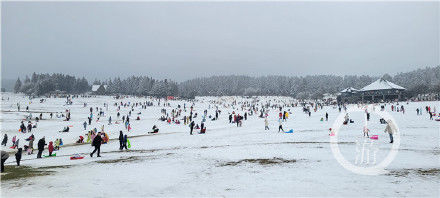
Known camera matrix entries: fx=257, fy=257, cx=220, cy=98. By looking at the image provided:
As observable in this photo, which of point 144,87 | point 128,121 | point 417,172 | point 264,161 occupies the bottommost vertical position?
point 128,121

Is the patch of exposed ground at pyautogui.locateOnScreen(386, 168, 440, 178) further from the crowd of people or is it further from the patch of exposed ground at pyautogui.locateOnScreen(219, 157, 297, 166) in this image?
the crowd of people

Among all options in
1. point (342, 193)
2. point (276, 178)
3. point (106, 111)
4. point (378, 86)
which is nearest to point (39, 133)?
point (106, 111)

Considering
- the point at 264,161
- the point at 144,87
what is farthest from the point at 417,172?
the point at 144,87

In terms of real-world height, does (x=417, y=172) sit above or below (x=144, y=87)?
below

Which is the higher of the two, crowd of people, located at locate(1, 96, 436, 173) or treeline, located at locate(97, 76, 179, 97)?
treeline, located at locate(97, 76, 179, 97)

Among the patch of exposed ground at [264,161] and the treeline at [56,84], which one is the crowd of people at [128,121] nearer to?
the patch of exposed ground at [264,161]

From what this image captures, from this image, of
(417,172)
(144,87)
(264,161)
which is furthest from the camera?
(144,87)

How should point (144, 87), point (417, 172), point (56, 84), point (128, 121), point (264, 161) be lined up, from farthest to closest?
A: point (144, 87) < point (56, 84) < point (128, 121) < point (264, 161) < point (417, 172)

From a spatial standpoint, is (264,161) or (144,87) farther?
(144,87)

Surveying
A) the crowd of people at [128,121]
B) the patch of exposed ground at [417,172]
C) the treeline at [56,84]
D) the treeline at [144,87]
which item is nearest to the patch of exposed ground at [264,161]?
the patch of exposed ground at [417,172]

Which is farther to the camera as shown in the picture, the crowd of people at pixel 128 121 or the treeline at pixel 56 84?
the treeline at pixel 56 84

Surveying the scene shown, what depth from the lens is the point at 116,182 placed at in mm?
7449

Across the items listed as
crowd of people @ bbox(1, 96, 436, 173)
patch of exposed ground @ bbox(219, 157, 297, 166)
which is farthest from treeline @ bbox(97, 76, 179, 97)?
patch of exposed ground @ bbox(219, 157, 297, 166)

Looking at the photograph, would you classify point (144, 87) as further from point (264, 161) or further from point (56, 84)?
point (264, 161)
